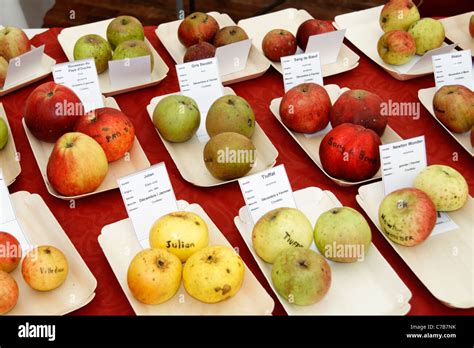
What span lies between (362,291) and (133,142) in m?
0.74

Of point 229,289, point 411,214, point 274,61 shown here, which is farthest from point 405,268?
point 274,61

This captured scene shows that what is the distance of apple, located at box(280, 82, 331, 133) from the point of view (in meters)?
1.60

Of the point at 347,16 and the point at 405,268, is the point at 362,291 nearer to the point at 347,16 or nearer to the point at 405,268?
the point at 405,268

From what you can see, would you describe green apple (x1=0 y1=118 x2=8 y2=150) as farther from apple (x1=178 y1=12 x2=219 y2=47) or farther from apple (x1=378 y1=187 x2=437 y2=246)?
apple (x1=378 y1=187 x2=437 y2=246)

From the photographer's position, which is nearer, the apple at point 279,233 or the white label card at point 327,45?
the apple at point 279,233

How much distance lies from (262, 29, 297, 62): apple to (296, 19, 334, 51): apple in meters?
0.03

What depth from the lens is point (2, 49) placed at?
1.88 metres

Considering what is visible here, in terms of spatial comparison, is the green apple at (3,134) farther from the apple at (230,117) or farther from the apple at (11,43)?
the apple at (230,117)

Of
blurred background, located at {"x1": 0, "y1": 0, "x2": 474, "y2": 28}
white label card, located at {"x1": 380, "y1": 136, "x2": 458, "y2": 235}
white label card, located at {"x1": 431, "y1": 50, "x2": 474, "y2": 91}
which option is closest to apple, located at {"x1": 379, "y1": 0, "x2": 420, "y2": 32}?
white label card, located at {"x1": 431, "y1": 50, "x2": 474, "y2": 91}

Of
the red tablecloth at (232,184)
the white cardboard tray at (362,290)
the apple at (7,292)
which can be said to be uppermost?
the apple at (7,292)

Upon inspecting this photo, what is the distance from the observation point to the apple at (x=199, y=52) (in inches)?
72.1

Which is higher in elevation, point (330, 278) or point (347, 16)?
point (347, 16)

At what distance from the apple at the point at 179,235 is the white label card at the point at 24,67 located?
2.73ft

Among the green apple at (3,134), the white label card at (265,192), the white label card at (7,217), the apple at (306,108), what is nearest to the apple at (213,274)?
the white label card at (265,192)
